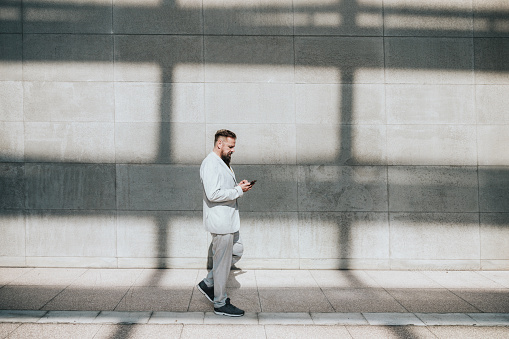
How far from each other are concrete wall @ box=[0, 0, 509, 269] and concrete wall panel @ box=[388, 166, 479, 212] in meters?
0.02

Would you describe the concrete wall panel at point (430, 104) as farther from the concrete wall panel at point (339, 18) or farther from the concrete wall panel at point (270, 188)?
the concrete wall panel at point (270, 188)

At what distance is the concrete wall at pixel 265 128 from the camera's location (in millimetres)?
6039

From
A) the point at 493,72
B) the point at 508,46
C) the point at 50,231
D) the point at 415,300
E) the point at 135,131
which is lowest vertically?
the point at 415,300

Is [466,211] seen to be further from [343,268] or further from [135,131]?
[135,131]

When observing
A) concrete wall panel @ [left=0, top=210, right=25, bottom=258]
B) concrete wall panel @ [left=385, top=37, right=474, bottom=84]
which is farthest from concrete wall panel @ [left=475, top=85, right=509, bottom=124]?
concrete wall panel @ [left=0, top=210, right=25, bottom=258]

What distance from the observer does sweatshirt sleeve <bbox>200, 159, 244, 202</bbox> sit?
415cm

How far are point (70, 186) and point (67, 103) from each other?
1416 millimetres

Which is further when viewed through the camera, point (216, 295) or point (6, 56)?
point (6, 56)

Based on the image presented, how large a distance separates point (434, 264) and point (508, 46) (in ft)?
13.2

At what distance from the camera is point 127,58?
6.06 metres

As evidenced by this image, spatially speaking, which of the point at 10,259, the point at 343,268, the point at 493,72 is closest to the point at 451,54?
the point at 493,72

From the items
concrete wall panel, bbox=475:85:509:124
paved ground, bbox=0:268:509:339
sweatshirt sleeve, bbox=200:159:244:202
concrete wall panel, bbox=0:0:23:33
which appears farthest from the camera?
concrete wall panel, bbox=475:85:509:124

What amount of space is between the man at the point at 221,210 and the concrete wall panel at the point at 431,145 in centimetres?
320

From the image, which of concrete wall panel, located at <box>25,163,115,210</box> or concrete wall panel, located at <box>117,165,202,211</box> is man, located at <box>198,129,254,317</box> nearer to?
concrete wall panel, located at <box>117,165,202,211</box>
